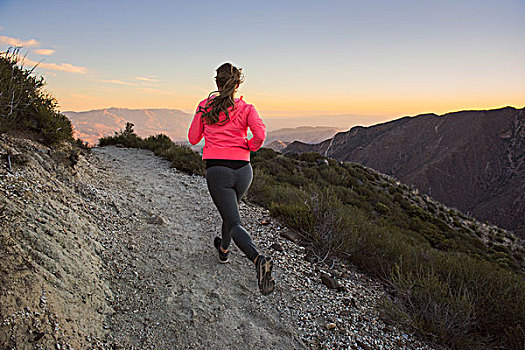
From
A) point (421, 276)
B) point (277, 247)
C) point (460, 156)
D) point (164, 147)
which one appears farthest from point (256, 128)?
point (460, 156)

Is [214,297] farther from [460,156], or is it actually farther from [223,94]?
[460,156]

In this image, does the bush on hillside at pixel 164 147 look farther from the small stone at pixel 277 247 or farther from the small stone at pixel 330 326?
the small stone at pixel 330 326

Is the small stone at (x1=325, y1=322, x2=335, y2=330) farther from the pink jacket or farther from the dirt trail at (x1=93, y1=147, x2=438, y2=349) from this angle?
the pink jacket

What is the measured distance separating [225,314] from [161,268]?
3.16 feet

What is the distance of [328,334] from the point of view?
111 inches

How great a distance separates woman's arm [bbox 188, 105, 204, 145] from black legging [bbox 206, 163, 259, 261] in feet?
1.19

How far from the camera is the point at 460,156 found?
4881cm

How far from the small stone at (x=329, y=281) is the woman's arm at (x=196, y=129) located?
2.37m

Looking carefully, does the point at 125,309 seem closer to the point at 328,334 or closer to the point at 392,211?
the point at 328,334

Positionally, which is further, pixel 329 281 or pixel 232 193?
pixel 329 281

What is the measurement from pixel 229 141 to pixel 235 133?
0.10 m

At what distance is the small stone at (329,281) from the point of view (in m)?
3.55

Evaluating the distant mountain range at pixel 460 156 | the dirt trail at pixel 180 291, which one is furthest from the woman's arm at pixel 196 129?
the distant mountain range at pixel 460 156

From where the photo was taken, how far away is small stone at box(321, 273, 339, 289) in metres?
3.55
